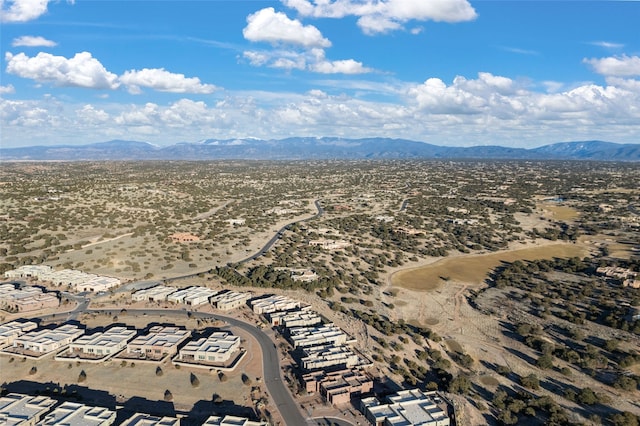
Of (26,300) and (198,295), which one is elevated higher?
(26,300)

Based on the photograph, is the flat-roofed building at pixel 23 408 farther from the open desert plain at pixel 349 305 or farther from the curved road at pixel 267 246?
the curved road at pixel 267 246

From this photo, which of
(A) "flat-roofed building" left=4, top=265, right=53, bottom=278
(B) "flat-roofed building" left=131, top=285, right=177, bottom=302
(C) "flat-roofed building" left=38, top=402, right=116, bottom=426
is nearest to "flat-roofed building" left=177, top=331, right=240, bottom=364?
(C) "flat-roofed building" left=38, top=402, right=116, bottom=426

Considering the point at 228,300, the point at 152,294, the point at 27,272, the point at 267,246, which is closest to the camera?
the point at 228,300

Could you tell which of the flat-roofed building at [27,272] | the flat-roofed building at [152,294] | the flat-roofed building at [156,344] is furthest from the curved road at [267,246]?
the flat-roofed building at [156,344]

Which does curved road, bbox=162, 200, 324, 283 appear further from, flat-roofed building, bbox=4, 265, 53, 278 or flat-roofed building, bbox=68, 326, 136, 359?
flat-roofed building, bbox=68, 326, 136, 359

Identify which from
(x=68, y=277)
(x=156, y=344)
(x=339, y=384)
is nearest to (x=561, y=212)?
(x=339, y=384)

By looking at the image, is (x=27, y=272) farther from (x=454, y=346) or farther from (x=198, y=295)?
(x=454, y=346)

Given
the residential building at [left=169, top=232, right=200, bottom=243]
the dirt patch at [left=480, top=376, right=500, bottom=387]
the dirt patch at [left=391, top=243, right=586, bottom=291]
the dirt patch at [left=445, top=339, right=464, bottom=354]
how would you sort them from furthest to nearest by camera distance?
the residential building at [left=169, top=232, right=200, bottom=243] → the dirt patch at [left=391, top=243, right=586, bottom=291] → the dirt patch at [left=445, top=339, right=464, bottom=354] → the dirt patch at [left=480, top=376, right=500, bottom=387]
